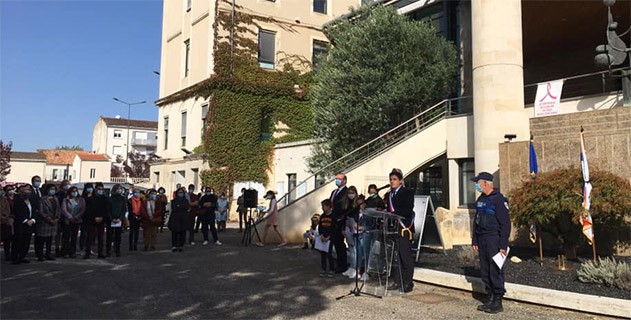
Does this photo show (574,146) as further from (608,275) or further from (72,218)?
(72,218)

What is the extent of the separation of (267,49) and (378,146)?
1329 centimetres

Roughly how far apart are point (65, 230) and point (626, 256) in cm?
1224

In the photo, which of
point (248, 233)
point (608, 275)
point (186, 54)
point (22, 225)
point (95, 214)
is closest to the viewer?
point (608, 275)

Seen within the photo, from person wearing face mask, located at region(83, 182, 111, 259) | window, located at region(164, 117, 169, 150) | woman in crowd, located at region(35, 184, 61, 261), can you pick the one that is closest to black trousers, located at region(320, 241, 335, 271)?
person wearing face mask, located at region(83, 182, 111, 259)

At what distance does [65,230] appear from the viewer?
11.3 meters

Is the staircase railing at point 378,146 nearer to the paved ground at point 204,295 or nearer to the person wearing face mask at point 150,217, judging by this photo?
the person wearing face mask at point 150,217

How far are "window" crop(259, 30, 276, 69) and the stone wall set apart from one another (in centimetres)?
1862

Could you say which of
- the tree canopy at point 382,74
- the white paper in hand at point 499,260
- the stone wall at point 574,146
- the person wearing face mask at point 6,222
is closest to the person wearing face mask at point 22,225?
the person wearing face mask at point 6,222

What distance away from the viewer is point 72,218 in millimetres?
11008

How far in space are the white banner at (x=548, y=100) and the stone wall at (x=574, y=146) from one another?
1379 millimetres

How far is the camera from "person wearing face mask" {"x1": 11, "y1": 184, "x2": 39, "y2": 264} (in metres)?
10.2

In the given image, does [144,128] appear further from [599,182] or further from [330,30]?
[599,182]

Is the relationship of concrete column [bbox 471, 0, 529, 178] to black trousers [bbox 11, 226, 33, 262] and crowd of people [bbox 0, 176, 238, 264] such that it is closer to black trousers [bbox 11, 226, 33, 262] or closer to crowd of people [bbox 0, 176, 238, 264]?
crowd of people [bbox 0, 176, 238, 264]

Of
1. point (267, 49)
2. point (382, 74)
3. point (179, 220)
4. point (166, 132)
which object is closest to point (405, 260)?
point (179, 220)
